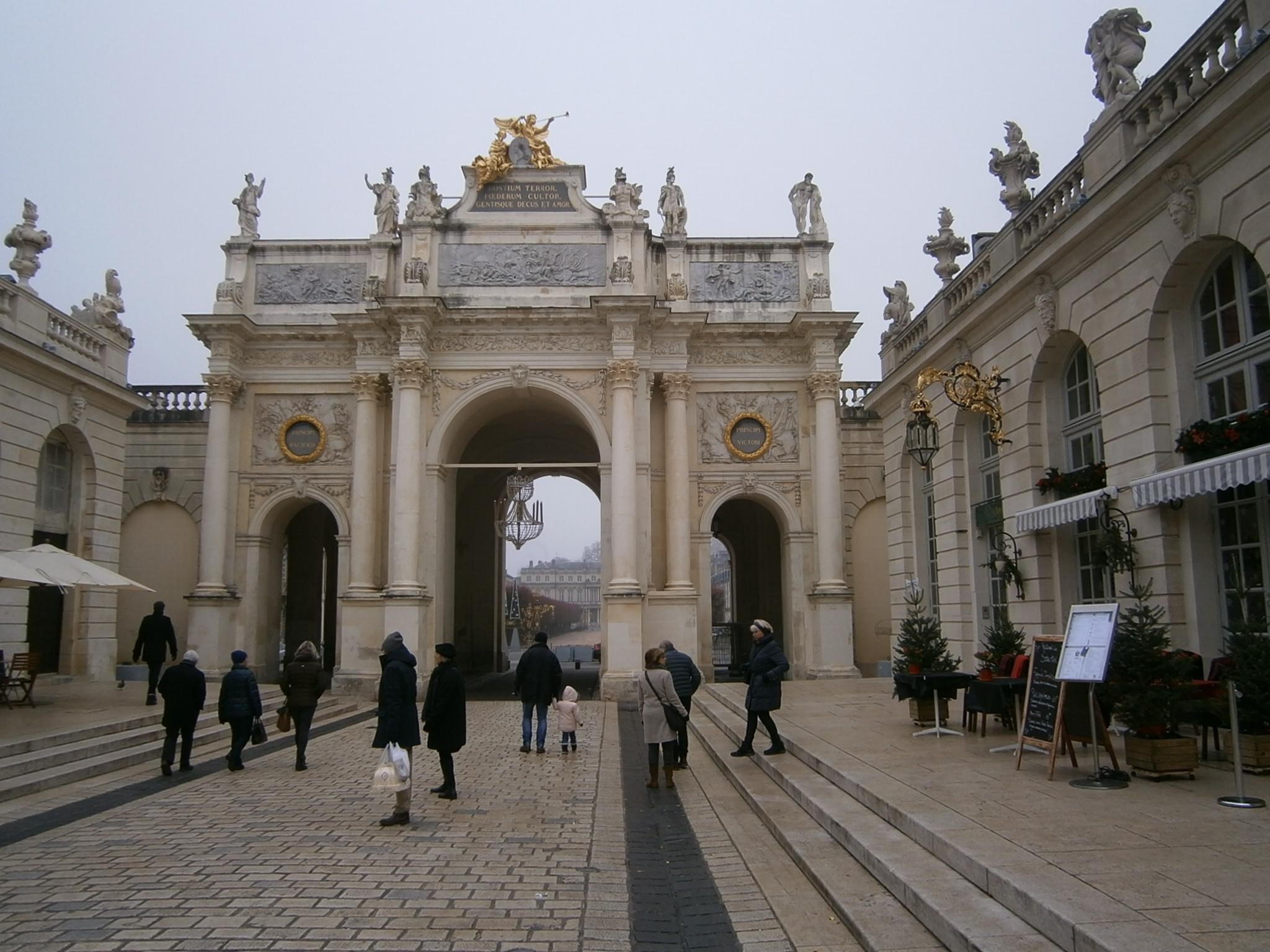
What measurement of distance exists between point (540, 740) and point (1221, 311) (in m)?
9.44

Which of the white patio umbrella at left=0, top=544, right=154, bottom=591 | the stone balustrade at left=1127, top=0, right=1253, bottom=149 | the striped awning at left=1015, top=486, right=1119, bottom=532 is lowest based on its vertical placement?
the white patio umbrella at left=0, top=544, right=154, bottom=591

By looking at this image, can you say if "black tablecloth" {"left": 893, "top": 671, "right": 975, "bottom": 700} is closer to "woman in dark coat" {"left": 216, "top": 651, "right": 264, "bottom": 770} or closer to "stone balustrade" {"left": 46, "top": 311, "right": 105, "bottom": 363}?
"woman in dark coat" {"left": 216, "top": 651, "right": 264, "bottom": 770}

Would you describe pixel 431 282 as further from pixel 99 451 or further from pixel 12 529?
pixel 12 529

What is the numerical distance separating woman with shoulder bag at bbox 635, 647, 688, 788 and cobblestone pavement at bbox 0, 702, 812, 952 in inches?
14.4

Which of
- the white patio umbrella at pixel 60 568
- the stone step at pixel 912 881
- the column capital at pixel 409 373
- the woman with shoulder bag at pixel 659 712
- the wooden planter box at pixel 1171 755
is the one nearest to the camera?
the stone step at pixel 912 881

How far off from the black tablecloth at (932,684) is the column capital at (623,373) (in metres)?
12.6

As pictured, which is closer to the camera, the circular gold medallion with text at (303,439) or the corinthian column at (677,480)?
the corinthian column at (677,480)

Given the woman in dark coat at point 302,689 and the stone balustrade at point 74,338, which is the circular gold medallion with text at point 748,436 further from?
the woman in dark coat at point 302,689

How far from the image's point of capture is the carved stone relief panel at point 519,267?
24094mm

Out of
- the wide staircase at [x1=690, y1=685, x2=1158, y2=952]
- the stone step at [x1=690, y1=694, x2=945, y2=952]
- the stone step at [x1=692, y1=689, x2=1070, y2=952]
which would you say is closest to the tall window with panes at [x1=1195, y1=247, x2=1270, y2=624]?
the wide staircase at [x1=690, y1=685, x2=1158, y2=952]

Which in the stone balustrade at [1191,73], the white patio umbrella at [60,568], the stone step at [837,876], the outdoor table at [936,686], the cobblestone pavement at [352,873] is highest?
the stone balustrade at [1191,73]

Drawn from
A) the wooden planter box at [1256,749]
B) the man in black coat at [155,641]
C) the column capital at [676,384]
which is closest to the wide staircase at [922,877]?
the wooden planter box at [1256,749]

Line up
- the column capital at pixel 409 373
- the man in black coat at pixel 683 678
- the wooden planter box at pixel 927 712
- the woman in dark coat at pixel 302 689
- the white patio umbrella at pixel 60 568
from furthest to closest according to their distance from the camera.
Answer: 1. the column capital at pixel 409 373
2. the white patio umbrella at pixel 60 568
3. the woman in dark coat at pixel 302 689
4. the man in black coat at pixel 683 678
5. the wooden planter box at pixel 927 712

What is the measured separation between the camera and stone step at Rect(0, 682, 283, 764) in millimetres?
11000
